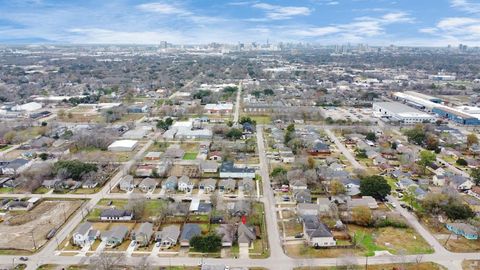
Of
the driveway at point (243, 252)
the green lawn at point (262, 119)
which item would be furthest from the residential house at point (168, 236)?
the green lawn at point (262, 119)

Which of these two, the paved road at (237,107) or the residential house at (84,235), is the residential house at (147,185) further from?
the paved road at (237,107)

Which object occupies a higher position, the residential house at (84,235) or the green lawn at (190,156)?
the green lawn at (190,156)

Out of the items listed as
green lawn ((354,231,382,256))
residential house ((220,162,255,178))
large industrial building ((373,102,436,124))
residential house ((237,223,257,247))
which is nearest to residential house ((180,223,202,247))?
residential house ((237,223,257,247))

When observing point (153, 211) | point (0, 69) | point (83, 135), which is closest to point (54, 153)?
point (83, 135)

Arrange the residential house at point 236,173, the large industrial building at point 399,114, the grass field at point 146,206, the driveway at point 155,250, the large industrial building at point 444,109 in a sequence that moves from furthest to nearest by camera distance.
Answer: the large industrial building at point 399,114, the large industrial building at point 444,109, the residential house at point 236,173, the grass field at point 146,206, the driveway at point 155,250

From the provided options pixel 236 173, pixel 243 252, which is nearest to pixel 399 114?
pixel 236 173

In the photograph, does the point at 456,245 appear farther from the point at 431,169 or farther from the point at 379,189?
the point at 431,169

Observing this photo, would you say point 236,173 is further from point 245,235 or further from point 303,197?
point 245,235
